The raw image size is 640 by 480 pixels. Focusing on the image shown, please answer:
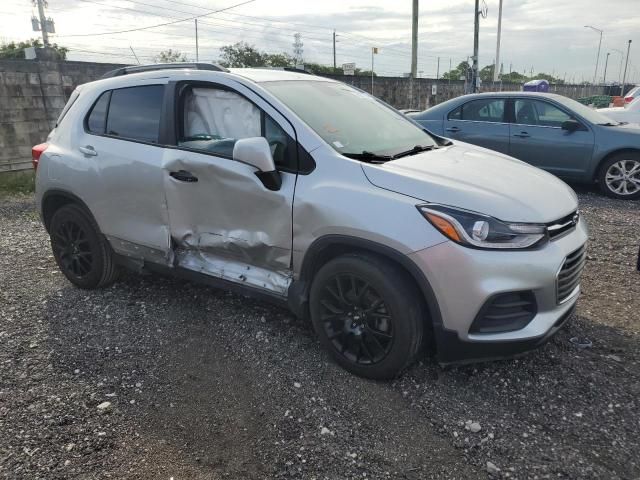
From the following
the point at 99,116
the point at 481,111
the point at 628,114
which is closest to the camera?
the point at 99,116

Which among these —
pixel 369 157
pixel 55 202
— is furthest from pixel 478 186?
pixel 55 202

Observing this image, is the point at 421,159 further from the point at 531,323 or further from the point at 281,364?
the point at 281,364

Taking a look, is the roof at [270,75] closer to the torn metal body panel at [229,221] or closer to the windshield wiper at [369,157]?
the torn metal body panel at [229,221]

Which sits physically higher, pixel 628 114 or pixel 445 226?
pixel 628 114

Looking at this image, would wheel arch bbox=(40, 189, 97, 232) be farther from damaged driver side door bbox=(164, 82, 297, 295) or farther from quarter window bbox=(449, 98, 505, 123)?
quarter window bbox=(449, 98, 505, 123)

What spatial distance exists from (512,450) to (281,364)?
4.83 feet

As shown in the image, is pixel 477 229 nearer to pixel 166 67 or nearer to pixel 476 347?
pixel 476 347

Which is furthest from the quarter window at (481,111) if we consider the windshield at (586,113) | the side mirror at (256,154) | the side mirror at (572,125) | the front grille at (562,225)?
the side mirror at (256,154)

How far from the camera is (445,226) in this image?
268 centimetres

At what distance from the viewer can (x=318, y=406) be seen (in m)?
2.93

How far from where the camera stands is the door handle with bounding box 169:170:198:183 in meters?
3.54

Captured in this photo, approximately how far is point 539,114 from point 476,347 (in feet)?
21.2

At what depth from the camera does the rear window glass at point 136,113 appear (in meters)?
3.87

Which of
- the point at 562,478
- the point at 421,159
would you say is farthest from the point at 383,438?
the point at 421,159
